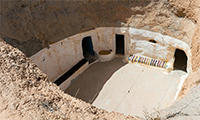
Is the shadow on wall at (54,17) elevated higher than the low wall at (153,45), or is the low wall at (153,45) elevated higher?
the shadow on wall at (54,17)

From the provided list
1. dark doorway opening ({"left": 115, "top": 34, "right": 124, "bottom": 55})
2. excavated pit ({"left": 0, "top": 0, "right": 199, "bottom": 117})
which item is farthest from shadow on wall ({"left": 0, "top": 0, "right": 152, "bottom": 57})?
dark doorway opening ({"left": 115, "top": 34, "right": 124, "bottom": 55})

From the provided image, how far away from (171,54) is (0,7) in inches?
374

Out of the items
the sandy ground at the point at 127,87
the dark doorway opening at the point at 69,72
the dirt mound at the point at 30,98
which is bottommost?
the sandy ground at the point at 127,87

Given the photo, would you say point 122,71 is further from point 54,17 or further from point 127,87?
point 54,17

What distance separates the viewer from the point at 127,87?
848 cm

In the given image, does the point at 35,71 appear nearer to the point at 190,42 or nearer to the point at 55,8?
the point at 55,8

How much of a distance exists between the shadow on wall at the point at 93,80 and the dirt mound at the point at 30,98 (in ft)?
16.6

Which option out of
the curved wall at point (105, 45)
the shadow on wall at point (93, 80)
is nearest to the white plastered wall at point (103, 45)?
the curved wall at point (105, 45)

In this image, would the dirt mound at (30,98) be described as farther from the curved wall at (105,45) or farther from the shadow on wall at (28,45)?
the curved wall at (105,45)

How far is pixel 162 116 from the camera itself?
292 centimetres

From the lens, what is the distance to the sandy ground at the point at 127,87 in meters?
7.49

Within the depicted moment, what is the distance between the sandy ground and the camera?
24.6 feet

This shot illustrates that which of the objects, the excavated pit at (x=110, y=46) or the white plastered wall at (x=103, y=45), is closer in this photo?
the excavated pit at (x=110, y=46)

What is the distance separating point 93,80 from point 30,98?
665 cm
